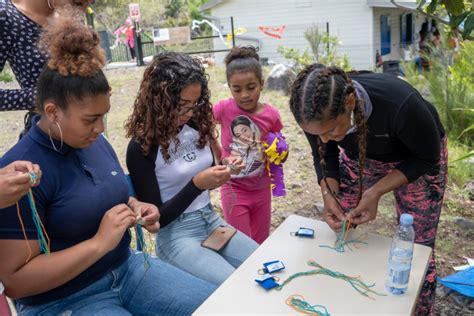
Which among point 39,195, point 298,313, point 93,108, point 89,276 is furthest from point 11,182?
point 298,313

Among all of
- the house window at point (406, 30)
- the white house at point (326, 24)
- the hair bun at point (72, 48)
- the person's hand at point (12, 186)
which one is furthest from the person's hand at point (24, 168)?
the house window at point (406, 30)

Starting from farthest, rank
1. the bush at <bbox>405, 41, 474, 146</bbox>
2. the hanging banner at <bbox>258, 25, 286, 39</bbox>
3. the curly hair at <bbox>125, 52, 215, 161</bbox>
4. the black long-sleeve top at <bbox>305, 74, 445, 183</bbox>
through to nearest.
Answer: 1. the hanging banner at <bbox>258, 25, 286, 39</bbox>
2. the bush at <bbox>405, 41, 474, 146</bbox>
3. the curly hair at <bbox>125, 52, 215, 161</bbox>
4. the black long-sleeve top at <bbox>305, 74, 445, 183</bbox>

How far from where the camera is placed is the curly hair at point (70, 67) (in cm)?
151

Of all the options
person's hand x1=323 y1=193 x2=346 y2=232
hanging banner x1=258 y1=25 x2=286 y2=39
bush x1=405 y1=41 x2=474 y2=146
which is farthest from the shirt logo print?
hanging banner x1=258 y1=25 x2=286 y2=39

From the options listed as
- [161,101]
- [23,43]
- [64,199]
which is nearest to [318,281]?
[64,199]

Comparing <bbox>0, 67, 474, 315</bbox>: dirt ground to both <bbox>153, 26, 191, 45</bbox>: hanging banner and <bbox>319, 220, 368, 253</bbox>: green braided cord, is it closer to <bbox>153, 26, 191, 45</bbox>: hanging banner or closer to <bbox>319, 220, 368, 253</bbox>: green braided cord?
<bbox>319, 220, 368, 253</bbox>: green braided cord

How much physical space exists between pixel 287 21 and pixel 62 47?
13724 millimetres

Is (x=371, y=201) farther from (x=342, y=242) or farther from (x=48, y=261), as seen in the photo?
(x=48, y=261)

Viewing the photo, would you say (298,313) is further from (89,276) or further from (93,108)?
(93,108)

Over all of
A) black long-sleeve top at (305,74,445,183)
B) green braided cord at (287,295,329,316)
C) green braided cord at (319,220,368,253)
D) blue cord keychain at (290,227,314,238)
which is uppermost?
black long-sleeve top at (305,74,445,183)

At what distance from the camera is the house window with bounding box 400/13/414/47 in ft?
50.9

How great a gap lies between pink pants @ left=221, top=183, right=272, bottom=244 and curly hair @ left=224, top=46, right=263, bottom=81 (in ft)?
2.37

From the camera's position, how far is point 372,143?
192 centimetres

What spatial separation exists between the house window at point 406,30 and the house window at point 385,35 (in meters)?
1.18
